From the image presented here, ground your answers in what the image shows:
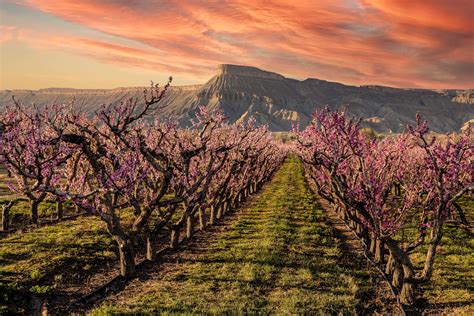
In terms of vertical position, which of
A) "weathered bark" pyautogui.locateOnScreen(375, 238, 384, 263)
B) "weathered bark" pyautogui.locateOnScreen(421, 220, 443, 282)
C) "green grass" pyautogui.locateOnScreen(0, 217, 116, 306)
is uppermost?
"weathered bark" pyautogui.locateOnScreen(421, 220, 443, 282)

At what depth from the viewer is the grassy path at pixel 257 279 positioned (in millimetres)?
13125

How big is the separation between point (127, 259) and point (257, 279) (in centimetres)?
555

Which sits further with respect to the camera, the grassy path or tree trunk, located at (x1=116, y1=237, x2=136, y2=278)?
tree trunk, located at (x1=116, y1=237, x2=136, y2=278)

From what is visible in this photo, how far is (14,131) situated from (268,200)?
82.1 feet

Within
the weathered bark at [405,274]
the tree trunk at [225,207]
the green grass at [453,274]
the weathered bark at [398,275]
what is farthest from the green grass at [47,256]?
the green grass at [453,274]

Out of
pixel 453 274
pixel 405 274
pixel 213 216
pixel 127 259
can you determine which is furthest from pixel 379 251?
pixel 213 216

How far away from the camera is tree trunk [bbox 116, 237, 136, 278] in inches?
627

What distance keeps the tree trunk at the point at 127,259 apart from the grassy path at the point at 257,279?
2.61ft

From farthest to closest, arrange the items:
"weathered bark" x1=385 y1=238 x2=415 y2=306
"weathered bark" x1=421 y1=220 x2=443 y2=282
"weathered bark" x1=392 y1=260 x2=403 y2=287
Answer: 1. "weathered bark" x1=392 y1=260 x2=403 y2=287
2. "weathered bark" x1=385 y1=238 x2=415 y2=306
3. "weathered bark" x1=421 y1=220 x2=443 y2=282

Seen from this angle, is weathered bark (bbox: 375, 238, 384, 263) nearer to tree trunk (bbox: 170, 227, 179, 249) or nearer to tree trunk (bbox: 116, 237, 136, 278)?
tree trunk (bbox: 170, 227, 179, 249)

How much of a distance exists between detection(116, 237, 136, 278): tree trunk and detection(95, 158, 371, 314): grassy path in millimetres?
796

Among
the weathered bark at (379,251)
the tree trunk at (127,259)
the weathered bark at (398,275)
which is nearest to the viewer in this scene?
the weathered bark at (398,275)

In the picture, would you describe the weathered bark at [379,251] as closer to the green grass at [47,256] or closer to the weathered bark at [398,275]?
the weathered bark at [398,275]

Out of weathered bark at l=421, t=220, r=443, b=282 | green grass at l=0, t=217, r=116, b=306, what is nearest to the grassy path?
weathered bark at l=421, t=220, r=443, b=282
